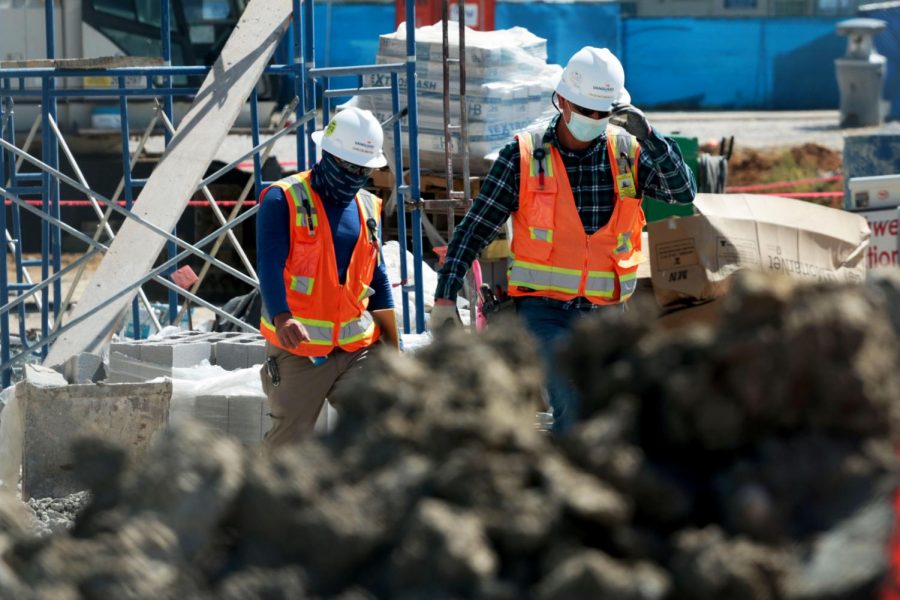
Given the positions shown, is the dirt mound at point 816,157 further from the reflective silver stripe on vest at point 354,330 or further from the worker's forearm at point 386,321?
the reflective silver stripe on vest at point 354,330

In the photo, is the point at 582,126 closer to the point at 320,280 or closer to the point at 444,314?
the point at 444,314

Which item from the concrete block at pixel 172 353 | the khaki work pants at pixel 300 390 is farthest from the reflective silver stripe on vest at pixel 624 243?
the concrete block at pixel 172 353

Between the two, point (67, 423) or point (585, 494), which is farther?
point (67, 423)

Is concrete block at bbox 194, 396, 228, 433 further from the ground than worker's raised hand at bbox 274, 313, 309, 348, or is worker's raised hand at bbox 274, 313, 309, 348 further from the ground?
worker's raised hand at bbox 274, 313, 309, 348

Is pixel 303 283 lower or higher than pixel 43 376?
higher

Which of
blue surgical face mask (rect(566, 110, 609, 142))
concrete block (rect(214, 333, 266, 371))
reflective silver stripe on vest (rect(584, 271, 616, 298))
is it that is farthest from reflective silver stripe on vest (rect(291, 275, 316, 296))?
concrete block (rect(214, 333, 266, 371))

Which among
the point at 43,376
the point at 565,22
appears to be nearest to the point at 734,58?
the point at 565,22

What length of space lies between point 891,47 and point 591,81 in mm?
25705

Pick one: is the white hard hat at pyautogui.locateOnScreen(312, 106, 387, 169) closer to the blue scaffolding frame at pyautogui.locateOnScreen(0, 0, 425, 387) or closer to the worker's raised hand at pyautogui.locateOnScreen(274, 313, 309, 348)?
the worker's raised hand at pyautogui.locateOnScreen(274, 313, 309, 348)

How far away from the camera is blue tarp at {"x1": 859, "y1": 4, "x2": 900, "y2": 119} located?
29984 millimetres

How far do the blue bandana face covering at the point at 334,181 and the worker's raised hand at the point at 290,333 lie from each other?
0.56 meters

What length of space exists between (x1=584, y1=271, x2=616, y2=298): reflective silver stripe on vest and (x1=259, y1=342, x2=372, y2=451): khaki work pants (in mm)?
956

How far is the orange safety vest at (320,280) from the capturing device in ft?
19.7

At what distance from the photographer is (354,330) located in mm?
6145
